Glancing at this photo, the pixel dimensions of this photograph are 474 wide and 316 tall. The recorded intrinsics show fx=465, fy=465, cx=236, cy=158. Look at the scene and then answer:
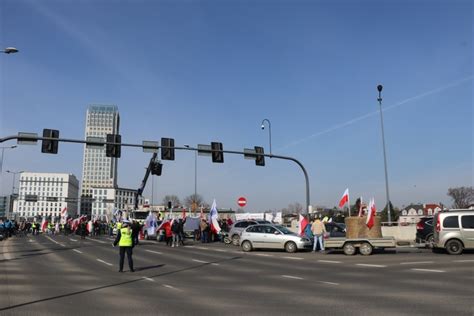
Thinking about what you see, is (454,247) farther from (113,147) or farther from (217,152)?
(113,147)

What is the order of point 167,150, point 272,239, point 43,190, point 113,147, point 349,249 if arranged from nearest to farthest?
point 349,249 < point 272,239 < point 113,147 < point 167,150 < point 43,190

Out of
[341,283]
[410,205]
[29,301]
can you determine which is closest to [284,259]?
[341,283]

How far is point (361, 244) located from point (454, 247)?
12.9 ft

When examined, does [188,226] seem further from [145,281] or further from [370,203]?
[145,281]

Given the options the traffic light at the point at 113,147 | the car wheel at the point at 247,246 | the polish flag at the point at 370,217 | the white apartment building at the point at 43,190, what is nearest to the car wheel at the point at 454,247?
the polish flag at the point at 370,217

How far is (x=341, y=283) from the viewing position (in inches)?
491

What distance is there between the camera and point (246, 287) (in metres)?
12.0

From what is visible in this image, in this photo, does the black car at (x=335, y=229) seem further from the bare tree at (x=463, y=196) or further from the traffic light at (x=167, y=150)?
the bare tree at (x=463, y=196)

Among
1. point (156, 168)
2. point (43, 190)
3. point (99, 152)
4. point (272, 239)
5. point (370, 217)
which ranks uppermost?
point (99, 152)

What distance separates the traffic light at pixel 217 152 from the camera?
2889 centimetres

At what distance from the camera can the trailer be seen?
827 inches

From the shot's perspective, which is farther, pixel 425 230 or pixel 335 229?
pixel 335 229

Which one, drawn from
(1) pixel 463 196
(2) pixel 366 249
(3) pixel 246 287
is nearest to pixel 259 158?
(2) pixel 366 249

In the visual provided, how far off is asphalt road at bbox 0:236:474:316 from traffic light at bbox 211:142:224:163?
10600 mm
